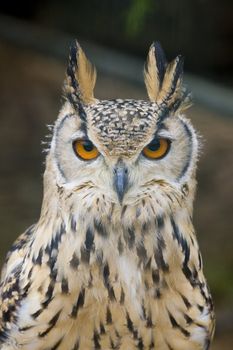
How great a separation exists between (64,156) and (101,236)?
0.31 m

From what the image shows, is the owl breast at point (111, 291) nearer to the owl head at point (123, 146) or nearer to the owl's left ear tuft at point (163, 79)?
the owl head at point (123, 146)

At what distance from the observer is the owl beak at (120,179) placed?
2.76m

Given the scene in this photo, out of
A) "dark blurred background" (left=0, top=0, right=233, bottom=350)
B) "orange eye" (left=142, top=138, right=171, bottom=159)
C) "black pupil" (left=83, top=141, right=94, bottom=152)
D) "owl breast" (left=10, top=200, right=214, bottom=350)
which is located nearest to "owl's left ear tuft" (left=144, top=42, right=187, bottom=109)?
"orange eye" (left=142, top=138, right=171, bottom=159)

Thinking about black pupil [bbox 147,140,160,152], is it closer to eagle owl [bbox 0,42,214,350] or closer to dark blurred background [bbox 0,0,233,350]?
eagle owl [bbox 0,42,214,350]

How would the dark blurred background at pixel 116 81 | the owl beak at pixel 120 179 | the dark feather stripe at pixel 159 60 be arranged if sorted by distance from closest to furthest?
the owl beak at pixel 120 179 < the dark feather stripe at pixel 159 60 < the dark blurred background at pixel 116 81

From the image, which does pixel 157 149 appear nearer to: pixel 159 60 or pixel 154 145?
pixel 154 145

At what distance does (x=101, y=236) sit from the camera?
3.01 meters

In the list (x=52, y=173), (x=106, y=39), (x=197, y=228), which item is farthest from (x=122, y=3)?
(x=52, y=173)

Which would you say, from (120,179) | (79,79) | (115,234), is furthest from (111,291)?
(79,79)

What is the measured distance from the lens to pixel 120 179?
2758mm

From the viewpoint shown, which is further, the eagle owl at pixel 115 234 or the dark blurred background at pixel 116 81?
the dark blurred background at pixel 116 81

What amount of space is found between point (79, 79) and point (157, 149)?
410mm

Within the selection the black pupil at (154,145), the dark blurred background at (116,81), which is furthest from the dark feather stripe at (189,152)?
the dark blurred background at (116,81)

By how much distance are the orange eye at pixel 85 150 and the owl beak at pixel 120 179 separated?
0.10m
